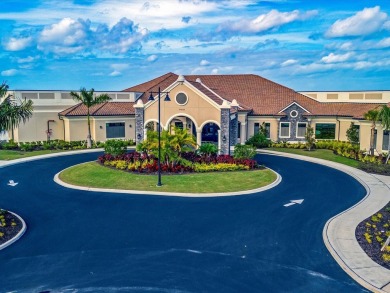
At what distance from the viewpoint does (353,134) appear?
3853 centimetres

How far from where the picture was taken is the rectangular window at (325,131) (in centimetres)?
4253

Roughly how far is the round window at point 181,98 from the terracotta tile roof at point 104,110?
12.5 metres

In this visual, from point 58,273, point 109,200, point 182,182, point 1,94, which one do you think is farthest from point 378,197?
point 1,94

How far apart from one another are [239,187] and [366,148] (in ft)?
61.6

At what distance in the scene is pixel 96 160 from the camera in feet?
109

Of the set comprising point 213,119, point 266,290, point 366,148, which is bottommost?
point 266,290

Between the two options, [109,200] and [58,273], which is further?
[109,200]

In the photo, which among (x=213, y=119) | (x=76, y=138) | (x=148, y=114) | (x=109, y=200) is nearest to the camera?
(x=109, y=200)

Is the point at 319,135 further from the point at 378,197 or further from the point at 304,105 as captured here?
the point at 378,197

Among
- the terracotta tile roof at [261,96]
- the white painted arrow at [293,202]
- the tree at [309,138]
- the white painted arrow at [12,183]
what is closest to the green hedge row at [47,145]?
the terracotta tile roof at [261,96]

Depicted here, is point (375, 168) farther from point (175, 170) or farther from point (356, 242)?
point (356, 242)

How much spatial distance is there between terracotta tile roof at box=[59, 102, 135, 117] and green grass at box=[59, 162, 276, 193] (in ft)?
49.1

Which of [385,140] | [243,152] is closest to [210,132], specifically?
[243,152]

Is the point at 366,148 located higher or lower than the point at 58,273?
higher
